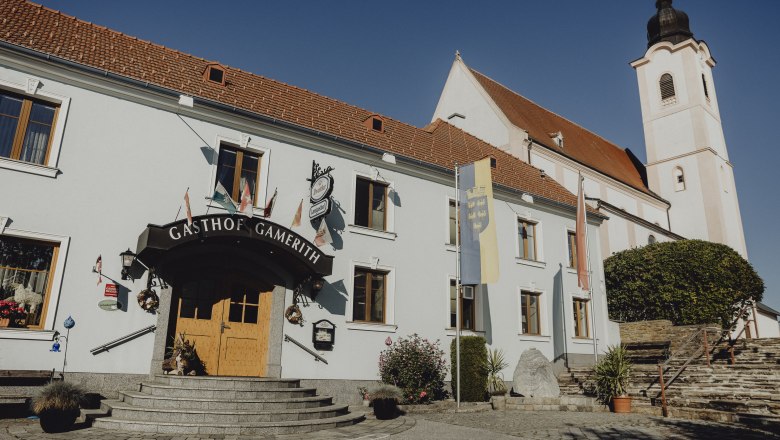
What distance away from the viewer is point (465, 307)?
1748 centimetres

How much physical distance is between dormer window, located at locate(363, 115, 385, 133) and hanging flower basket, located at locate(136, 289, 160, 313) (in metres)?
9.17

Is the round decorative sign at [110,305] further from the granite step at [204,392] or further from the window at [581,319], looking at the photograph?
the window at [581,319]

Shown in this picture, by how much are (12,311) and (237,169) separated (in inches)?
225

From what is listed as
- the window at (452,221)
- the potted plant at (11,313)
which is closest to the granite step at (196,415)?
the potted plant at (11,313)

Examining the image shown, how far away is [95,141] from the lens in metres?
11.9

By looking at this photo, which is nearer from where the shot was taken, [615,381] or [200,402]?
[200,402]

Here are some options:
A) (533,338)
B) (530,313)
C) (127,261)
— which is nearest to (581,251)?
(530,313)

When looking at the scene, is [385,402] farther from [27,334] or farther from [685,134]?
[685,134]

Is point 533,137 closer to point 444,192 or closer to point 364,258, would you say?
point 444,192

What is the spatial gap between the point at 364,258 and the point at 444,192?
423cm

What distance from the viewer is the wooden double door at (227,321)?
40.8ft

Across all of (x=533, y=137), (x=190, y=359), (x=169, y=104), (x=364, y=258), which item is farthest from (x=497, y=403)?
(x=533, y=137)

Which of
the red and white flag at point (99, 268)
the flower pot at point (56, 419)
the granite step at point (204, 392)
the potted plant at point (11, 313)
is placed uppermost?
the red and white flag at point (99, 268)

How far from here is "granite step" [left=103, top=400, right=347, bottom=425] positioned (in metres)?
9.27
